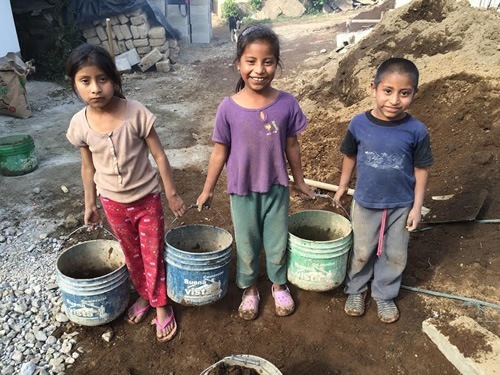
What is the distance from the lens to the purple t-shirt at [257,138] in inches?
97.4

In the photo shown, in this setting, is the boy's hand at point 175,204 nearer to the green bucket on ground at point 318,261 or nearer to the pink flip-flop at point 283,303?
the green bucket on ground at point 318,261


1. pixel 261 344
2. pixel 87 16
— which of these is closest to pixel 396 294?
pixel 261 344

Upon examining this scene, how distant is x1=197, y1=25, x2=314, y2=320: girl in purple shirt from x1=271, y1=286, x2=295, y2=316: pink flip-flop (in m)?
0.31

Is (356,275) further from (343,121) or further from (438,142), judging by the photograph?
(343,121)

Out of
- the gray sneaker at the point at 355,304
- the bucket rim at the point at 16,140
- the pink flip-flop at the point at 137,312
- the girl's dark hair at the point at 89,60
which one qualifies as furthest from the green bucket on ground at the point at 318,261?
the bucket rim at the point at 16,140

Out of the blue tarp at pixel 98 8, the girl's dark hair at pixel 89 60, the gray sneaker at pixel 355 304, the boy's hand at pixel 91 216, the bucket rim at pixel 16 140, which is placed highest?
the girl's dark hair at pixel 89 60

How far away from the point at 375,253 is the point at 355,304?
40cm

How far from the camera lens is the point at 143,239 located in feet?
9.00

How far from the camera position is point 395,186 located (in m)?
2.66

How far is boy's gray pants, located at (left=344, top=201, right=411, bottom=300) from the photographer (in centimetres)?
279

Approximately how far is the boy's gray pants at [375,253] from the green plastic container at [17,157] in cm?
440

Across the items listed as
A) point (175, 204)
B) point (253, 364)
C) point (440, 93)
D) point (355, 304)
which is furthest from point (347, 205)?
point (253, 364)

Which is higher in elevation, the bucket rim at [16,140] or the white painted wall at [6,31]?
the white painted wall at [6,31]

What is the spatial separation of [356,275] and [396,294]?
0.30 meters
